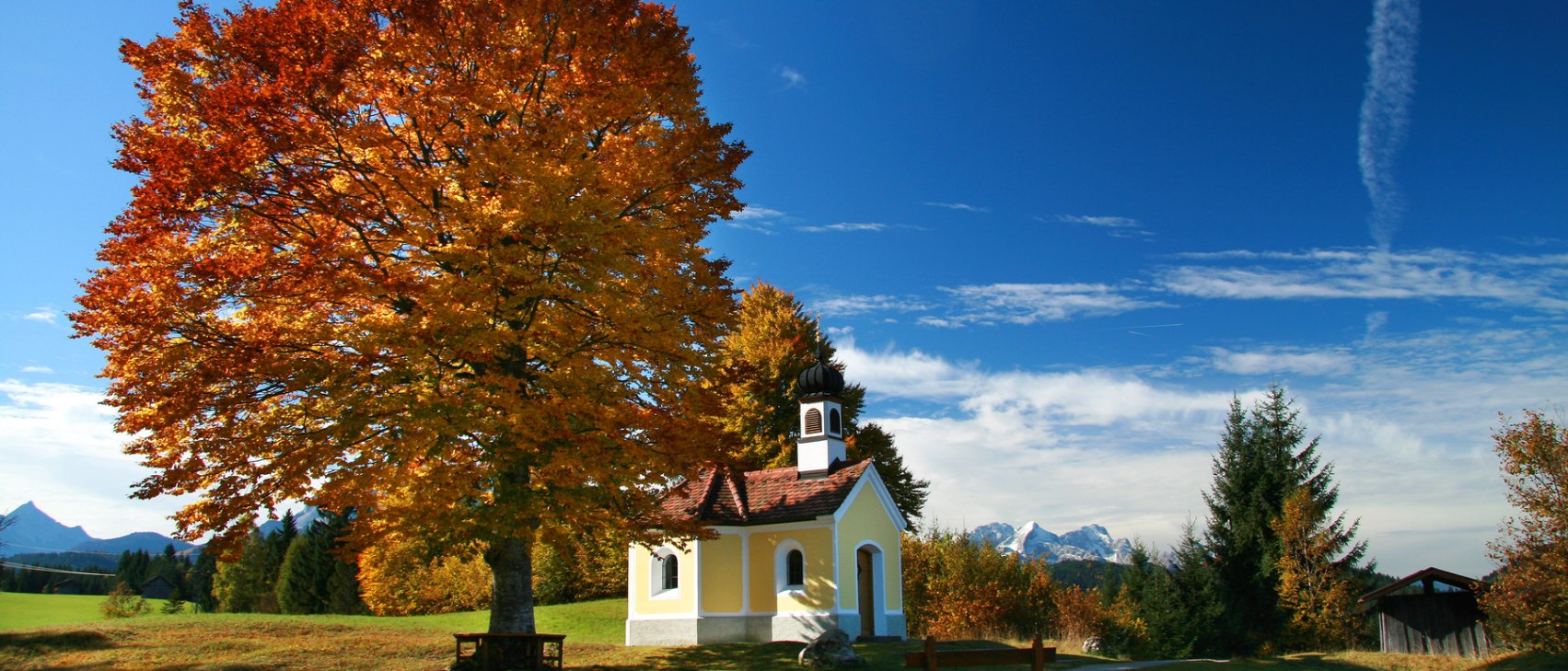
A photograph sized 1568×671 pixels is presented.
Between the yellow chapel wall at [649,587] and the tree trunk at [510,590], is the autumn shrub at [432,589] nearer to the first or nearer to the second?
the yellow chapel wall at [649,587]

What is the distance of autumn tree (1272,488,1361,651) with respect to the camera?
92.5 feet

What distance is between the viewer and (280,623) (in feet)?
62.3

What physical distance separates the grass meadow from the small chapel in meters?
1.24

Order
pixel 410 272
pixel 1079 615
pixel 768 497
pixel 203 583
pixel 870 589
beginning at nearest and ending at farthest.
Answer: pixel 410 272 < pixel 870 589 < pixel 768 497 < pixel 1079 615 < pixel 203 583

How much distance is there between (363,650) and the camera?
16328mm

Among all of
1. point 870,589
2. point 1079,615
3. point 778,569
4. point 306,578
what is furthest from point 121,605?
point 1079,615

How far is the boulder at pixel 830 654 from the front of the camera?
671 inches

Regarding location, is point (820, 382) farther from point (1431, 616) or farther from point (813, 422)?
point (1431, 616)

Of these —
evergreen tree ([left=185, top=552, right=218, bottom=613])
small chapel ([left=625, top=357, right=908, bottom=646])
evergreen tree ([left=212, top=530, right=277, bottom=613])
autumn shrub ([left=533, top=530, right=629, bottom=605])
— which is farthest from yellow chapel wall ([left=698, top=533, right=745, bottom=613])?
evergreen tree ([left=185, top=552, right=218, bottom=613])

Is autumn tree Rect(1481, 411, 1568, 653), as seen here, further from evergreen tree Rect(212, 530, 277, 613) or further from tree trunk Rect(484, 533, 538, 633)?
evergreen tree Rect(212, 530, 277, 613)

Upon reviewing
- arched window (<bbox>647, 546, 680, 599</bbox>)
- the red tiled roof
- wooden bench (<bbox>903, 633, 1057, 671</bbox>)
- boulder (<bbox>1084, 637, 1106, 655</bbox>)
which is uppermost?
the red tiled roof

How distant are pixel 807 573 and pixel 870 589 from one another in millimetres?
2266

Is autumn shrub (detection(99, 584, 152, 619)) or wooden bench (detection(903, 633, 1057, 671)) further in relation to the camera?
autumn shrub (detection(99, 584, 152, 619))

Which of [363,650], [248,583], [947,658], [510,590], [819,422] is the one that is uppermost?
[819,422]
